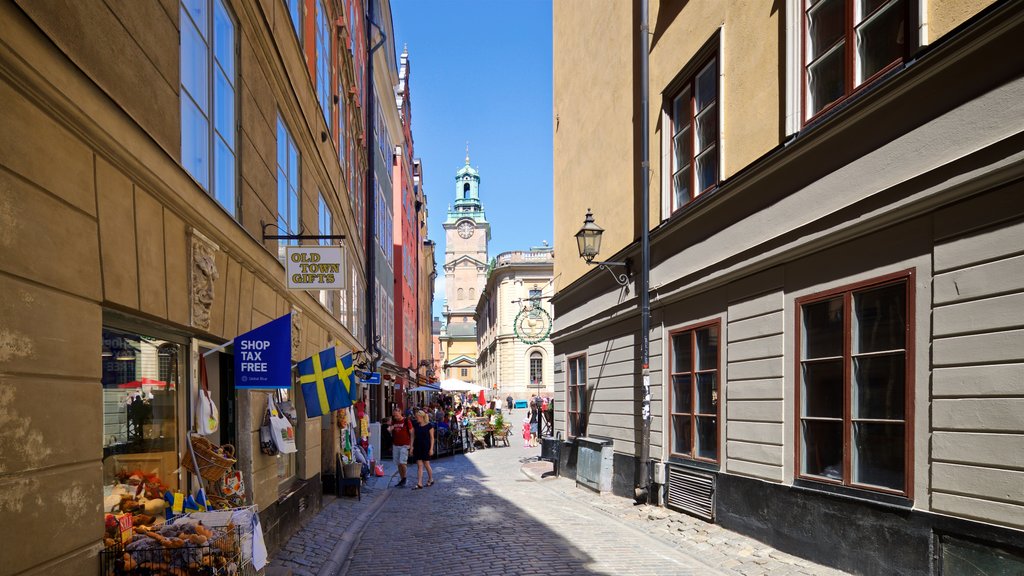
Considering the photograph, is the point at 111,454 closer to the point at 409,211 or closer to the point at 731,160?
the point at 731,160

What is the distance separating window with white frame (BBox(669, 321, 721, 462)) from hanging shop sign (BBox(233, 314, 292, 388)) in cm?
582

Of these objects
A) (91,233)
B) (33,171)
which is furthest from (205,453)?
(33,171)

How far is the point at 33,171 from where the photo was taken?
3.64 m

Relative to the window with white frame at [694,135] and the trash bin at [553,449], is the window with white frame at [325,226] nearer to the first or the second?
the window with white frame at [694,135]

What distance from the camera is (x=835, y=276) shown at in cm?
787

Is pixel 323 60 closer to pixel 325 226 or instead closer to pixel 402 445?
pixel 325 226

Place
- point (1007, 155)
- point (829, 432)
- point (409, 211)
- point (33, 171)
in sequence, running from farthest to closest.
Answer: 1. point (409, 211)
2. point (829, 432)
3. point (1007, 155)
4. point (33, 171)

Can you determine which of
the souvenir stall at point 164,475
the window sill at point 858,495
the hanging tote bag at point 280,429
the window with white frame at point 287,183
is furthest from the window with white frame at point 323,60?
the window sill at point 858,495

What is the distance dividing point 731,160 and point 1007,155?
4.70 metres

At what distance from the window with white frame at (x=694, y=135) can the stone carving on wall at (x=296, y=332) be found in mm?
5744

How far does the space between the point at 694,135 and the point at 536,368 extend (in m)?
63.6

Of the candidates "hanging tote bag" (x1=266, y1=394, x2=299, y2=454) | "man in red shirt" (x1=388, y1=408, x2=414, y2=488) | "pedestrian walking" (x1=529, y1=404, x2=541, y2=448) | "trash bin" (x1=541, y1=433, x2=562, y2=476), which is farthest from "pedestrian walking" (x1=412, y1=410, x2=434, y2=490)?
"pedestrian walking" (x1=529, y1=404, x2=541, y2=448)

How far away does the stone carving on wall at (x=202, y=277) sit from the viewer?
614 centimetres

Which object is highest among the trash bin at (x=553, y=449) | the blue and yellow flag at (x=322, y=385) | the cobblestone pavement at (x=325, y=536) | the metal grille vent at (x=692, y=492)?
the blue and yellow flag at (x=322, y=385)
